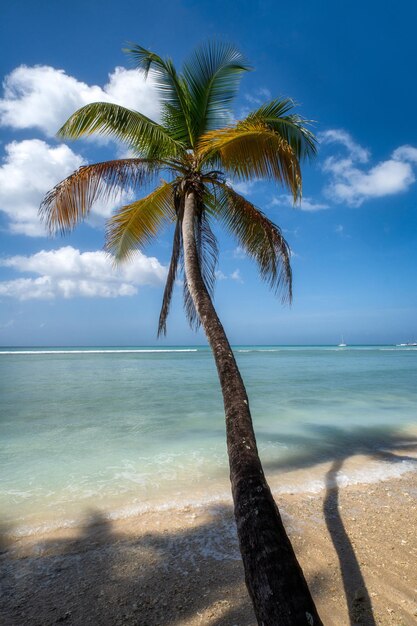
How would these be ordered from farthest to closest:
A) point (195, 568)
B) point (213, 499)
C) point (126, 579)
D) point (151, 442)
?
point (151, 442), point (213, 499), point (195, 568), point (126, 579)

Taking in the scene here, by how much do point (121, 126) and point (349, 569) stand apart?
662 cm

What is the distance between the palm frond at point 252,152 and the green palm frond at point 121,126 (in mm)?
784

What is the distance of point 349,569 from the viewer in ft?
10.1

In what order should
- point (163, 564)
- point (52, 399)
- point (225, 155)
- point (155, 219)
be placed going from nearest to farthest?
point (163, 564) → point (225, 155) → point (155, 219) → point (52, 399)

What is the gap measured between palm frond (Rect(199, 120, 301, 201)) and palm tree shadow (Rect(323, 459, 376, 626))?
13.9ft

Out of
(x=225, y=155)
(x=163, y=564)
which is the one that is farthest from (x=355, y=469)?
(x=225, y=155)

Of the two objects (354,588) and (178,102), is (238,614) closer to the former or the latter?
(354,588)

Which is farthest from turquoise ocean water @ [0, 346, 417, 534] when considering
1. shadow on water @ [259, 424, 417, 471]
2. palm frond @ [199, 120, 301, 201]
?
palm frond @ [199, 120, 301, 201]

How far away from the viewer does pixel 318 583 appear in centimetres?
289

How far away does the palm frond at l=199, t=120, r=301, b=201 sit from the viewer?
15.8 feet

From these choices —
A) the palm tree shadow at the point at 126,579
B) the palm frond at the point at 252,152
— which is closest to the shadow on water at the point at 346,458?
the palm tree shadow at the point at 126,579

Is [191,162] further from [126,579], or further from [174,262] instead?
[126,579]

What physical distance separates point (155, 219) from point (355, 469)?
579cm

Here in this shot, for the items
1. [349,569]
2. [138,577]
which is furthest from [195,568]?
[349,569]
